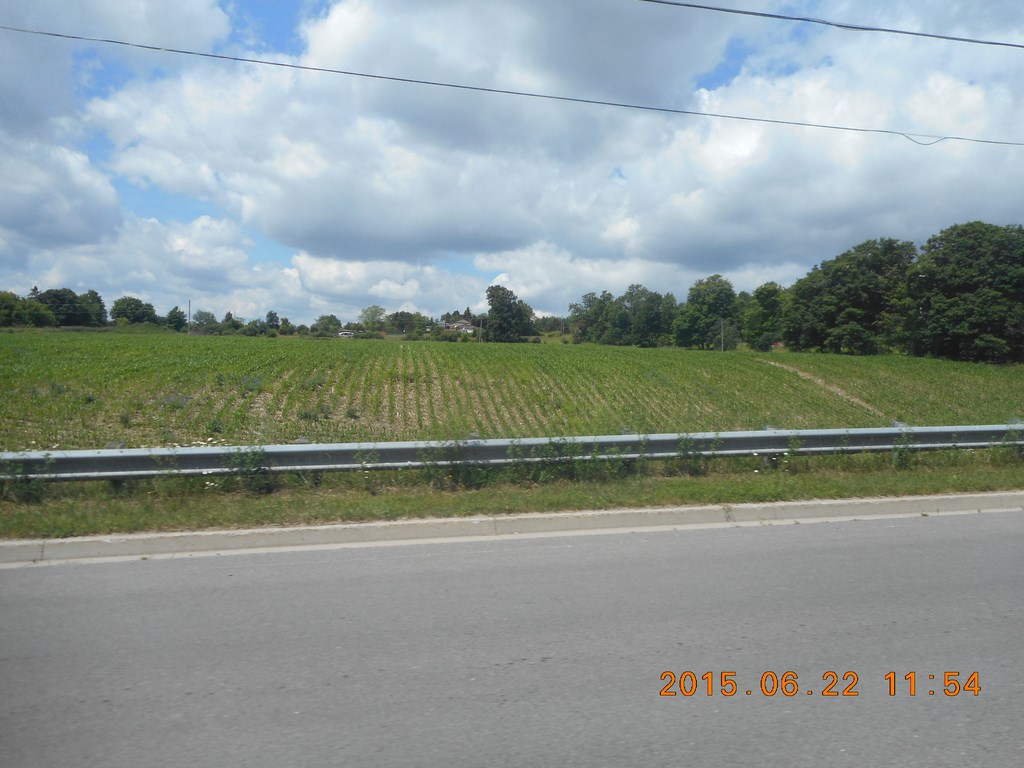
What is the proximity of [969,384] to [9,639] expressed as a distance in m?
34.1

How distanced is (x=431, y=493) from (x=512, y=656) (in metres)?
4.29

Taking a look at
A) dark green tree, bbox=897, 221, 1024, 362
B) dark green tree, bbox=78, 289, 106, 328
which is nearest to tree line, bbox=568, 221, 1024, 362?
dark green tree, bbox=897, 221, 1024, 362

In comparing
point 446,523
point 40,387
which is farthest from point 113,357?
point 446,523

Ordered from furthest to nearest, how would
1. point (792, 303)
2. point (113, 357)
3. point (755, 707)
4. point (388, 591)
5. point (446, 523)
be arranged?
point (792, 303), point (113, 357), point (446, 523), point (388, 591), point (755, 707)

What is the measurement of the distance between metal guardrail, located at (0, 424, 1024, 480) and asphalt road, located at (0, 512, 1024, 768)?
230 cm

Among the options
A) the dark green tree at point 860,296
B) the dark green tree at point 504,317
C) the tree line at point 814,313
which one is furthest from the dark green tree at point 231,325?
the dark green tree at point 860,296

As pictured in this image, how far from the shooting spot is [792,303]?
221 feet

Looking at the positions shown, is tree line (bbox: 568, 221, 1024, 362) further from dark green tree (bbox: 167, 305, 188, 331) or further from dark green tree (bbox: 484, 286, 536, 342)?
dark green tree (bbox: 167, 305, 188, 331)

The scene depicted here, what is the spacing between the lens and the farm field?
50.2 feet

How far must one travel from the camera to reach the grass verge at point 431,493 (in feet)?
23.8

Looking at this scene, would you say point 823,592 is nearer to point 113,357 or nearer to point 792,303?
point 113,357

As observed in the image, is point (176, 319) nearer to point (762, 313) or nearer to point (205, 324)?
point (205, 324)

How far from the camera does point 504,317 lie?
7100cm

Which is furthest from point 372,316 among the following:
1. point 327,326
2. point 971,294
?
point 971,294
